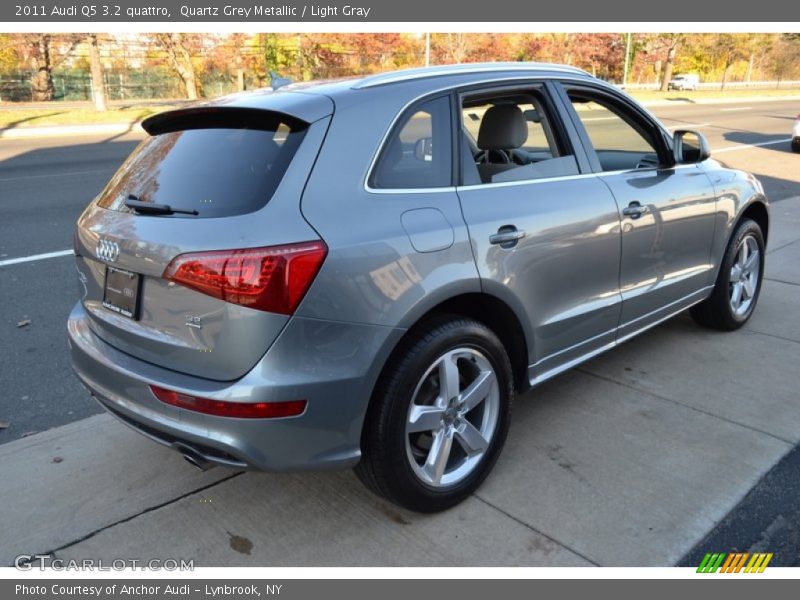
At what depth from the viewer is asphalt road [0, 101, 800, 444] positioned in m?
4.02

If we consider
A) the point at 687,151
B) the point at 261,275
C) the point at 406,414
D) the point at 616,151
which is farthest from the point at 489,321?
the point at 616,151

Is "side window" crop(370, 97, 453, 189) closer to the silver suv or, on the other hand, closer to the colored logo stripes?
the silver suv

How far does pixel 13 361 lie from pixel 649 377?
408 cm

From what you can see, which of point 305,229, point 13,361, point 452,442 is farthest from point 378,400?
point 13,361

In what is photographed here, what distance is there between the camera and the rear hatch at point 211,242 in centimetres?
231

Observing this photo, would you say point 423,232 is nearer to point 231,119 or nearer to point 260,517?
point 231,119

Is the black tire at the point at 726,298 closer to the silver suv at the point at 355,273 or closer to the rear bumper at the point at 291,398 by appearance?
the silver suv at the point at 355,273

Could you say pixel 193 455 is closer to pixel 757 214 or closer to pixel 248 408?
pixel 248 408

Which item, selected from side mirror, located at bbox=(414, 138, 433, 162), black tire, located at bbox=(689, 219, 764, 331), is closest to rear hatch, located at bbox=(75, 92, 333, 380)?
side mirror, located at bbox=(414, 138, 433, 162)

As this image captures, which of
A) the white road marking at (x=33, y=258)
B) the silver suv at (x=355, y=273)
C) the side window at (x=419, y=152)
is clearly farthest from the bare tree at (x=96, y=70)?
the side window at (x=419, y=152)

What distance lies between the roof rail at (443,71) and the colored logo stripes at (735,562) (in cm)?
229

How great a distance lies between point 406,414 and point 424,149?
3.71ft

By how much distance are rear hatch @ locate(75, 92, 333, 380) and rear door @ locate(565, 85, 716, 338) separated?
1781 millimetres

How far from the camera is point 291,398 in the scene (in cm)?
236
